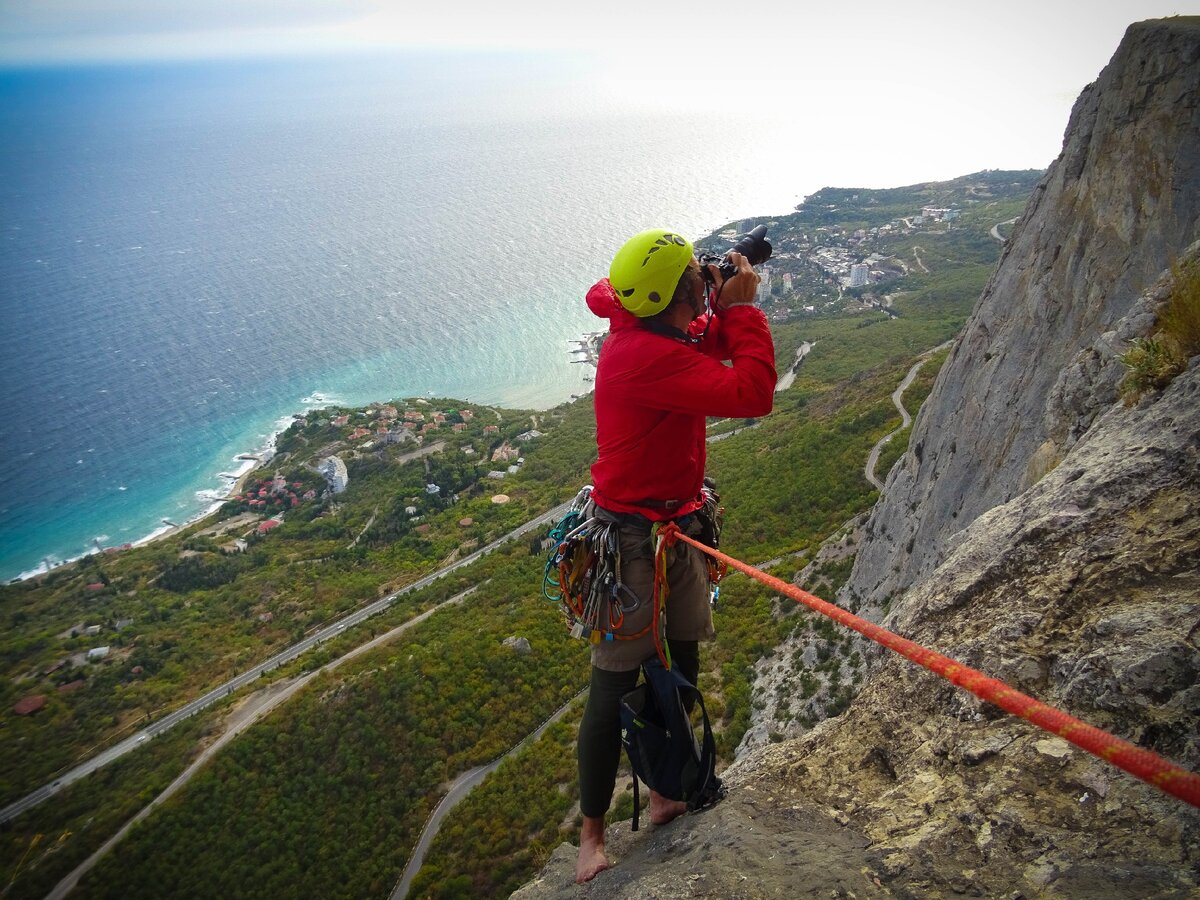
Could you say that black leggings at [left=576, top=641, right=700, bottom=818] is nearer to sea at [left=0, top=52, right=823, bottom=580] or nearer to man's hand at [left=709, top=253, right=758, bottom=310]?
man's hand at [left=709, top=253, right=758, bottom=310]

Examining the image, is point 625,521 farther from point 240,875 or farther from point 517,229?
point 517,229

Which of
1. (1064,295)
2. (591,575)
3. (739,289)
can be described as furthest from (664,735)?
(1064,295)

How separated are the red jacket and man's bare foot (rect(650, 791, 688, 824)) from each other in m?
1.83

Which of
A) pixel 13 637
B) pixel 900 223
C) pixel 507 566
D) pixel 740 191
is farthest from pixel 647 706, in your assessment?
pixel 740 191

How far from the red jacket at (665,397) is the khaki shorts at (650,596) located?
0.17 meters

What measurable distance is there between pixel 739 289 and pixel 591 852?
3.37 m

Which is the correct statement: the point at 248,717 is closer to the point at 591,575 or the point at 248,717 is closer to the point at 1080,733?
the point at 591,575

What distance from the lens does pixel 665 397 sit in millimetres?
2945

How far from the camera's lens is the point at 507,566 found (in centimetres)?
3853

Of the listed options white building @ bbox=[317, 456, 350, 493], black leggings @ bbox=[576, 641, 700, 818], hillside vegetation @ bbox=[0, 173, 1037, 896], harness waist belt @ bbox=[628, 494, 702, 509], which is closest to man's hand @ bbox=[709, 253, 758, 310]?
harness waist belt @ bbox=[628, 494, 702, 509]

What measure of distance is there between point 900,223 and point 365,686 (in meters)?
119

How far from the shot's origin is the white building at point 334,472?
60.7m

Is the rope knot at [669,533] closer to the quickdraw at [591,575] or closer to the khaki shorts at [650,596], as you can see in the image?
the khaki shorts at [650,596]

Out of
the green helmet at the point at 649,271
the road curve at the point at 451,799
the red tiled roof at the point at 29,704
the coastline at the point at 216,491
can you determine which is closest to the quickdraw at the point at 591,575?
the green helmet at the point at 649,271
